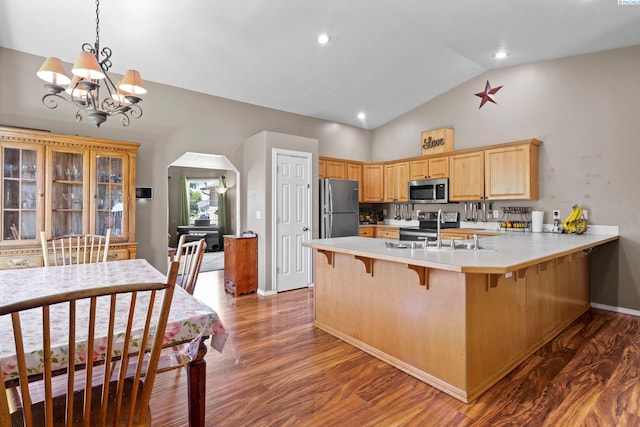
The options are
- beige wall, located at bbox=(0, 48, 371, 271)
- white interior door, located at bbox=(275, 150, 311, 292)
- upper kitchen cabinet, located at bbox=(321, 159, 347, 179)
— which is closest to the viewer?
beige wall, located at bbox=(0, 48, 371, 271)

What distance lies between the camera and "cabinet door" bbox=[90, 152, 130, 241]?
3.69 meters

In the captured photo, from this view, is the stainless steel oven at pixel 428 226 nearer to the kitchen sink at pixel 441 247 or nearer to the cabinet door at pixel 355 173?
the cabinet door at pixel 355 173

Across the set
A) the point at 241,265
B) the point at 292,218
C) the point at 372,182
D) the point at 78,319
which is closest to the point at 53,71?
the point at 78,319

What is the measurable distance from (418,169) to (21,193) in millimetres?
5349

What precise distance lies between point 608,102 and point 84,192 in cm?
617

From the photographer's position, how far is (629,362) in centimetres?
260

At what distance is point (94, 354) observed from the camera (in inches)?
44.9

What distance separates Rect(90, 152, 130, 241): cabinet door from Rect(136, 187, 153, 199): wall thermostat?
0.42m

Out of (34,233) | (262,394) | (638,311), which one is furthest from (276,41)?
(638,311)

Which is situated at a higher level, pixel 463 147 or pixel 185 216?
pixel 463 147

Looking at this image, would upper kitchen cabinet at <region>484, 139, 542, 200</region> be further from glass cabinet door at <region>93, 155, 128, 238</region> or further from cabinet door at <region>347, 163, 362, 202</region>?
glass cabinet door at <region>93, 155, 128, 238</region>

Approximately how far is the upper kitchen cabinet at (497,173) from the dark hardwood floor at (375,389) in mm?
1996

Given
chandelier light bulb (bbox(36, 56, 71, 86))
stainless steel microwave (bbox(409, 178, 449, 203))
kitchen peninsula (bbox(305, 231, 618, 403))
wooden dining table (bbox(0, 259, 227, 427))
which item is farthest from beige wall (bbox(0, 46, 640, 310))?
wooden dining table (bbox(0, 259, 227, 427))

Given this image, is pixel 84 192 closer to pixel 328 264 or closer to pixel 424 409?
pixel 328 264
